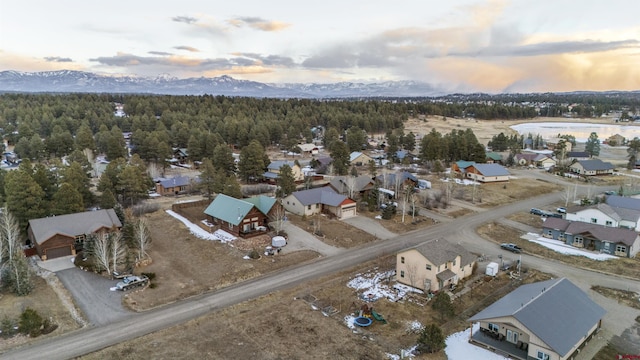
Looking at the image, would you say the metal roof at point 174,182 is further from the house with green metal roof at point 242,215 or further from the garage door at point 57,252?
the garage door at point 57,252

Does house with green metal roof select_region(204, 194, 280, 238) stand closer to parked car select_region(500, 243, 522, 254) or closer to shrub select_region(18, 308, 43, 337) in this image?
shrub select_region(18, 308, 43, 337)

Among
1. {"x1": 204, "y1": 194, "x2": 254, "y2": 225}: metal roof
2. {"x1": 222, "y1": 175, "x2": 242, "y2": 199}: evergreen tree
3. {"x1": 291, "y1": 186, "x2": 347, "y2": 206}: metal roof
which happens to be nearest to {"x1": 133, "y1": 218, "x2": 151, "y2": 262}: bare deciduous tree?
{"x1": 204, "y1": 194, "x2": 254, "y2": 225}: metal roof

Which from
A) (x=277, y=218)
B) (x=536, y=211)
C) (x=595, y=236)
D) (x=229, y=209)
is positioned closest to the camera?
(x=595, y=236)

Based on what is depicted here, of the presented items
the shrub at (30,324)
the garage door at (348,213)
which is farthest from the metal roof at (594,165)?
the shrub at (30,324)

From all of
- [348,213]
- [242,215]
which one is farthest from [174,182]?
[348,213]

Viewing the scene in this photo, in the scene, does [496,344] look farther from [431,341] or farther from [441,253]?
[441,253]

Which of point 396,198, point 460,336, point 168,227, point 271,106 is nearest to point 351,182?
point 396,198
